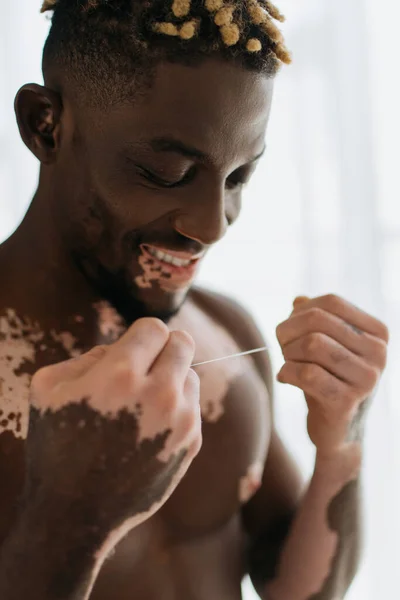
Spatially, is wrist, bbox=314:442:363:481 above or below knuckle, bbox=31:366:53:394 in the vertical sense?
below

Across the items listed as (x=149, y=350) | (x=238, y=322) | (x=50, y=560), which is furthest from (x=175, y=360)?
(x=238, y=322)

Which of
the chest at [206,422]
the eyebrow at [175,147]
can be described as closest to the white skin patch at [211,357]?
the chest at [206,422]

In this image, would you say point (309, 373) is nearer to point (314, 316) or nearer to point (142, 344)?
point (314, 316)

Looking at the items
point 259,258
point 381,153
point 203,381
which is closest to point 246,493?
point 203,381

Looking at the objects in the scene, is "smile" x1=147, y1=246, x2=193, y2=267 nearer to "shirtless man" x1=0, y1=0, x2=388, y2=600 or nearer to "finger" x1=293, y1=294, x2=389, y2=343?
"shirtless man" x1=0, y1=0, x2=388, y2=600

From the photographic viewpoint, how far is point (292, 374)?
2.52 feet

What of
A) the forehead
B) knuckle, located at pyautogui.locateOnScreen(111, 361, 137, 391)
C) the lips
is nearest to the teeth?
the lips

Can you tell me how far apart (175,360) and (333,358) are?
260 millimetres

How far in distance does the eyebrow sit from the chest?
0.67 ft

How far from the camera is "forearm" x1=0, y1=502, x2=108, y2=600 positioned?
1.75 ft

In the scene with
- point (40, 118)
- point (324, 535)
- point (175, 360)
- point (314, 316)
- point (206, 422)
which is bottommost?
point (324, 535)

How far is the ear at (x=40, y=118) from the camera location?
0.71m

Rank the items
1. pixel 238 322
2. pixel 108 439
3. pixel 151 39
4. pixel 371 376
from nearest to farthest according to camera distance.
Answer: pixel 108 439 → pixel 151 39 → pixel 371 376 → pixel 238 322

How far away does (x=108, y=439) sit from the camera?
52 cm
